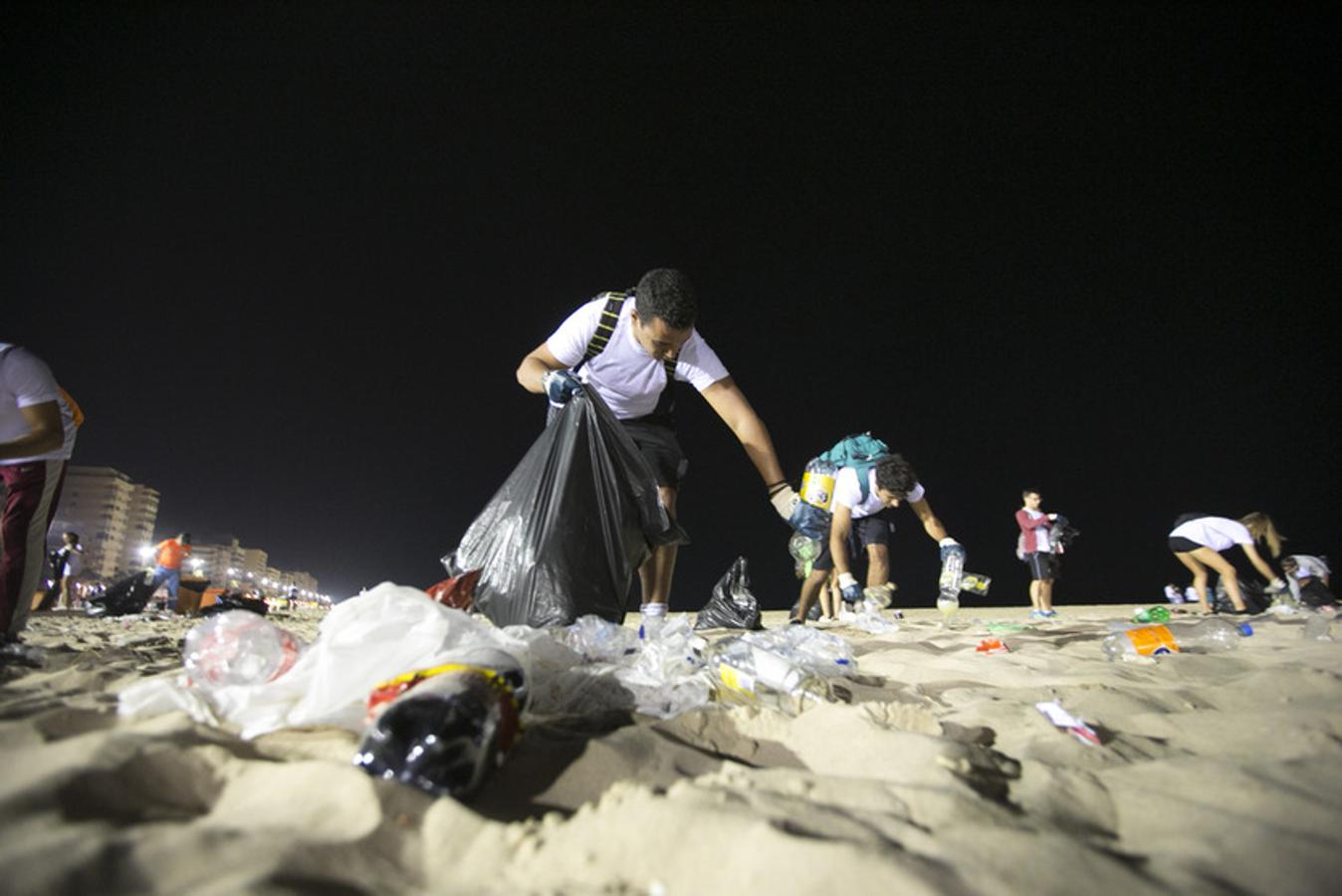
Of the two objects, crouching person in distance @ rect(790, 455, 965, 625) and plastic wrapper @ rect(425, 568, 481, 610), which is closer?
plastic wrapper @ rect(425, 568, 481, 610)

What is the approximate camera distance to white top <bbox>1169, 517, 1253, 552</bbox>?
17.6ft

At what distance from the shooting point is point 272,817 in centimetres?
66

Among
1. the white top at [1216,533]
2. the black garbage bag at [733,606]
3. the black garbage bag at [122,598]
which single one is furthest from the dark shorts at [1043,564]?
the black garbage bag at [122,598]

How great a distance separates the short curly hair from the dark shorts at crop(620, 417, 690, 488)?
1.77ft

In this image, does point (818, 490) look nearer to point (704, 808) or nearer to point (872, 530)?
point (872, 530)

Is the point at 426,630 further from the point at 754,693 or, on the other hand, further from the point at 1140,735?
the point at 1140,735

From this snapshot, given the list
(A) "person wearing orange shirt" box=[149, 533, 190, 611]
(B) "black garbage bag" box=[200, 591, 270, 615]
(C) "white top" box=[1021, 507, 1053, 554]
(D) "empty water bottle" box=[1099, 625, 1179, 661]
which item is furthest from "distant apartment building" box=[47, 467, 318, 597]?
(D) "empty water bottle" box=[1099, 625, 1179, 661]

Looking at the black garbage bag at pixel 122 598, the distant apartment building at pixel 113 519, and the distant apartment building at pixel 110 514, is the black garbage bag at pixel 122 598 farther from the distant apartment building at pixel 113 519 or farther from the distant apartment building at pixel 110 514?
the distant apartment building at pixel 110 514

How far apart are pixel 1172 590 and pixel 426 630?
11736 millimetres

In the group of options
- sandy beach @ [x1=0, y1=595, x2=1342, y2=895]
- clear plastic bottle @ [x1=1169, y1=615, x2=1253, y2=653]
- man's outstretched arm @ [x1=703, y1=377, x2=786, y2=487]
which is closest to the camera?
sandy beach @ [x1=0, y1=595, x2=1342, y2=895]

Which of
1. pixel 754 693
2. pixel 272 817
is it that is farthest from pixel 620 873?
pixel 754 693

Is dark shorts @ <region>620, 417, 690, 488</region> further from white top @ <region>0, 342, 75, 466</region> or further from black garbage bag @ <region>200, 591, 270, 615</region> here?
white top @ <region>0, 342, 75, 466</region>

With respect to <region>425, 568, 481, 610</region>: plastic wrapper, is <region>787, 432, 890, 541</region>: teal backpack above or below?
above

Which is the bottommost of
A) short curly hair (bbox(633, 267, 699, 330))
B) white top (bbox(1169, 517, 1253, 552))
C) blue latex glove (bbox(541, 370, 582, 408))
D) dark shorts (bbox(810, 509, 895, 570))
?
dark shorts (bbox(810, 509, 895, 570))
